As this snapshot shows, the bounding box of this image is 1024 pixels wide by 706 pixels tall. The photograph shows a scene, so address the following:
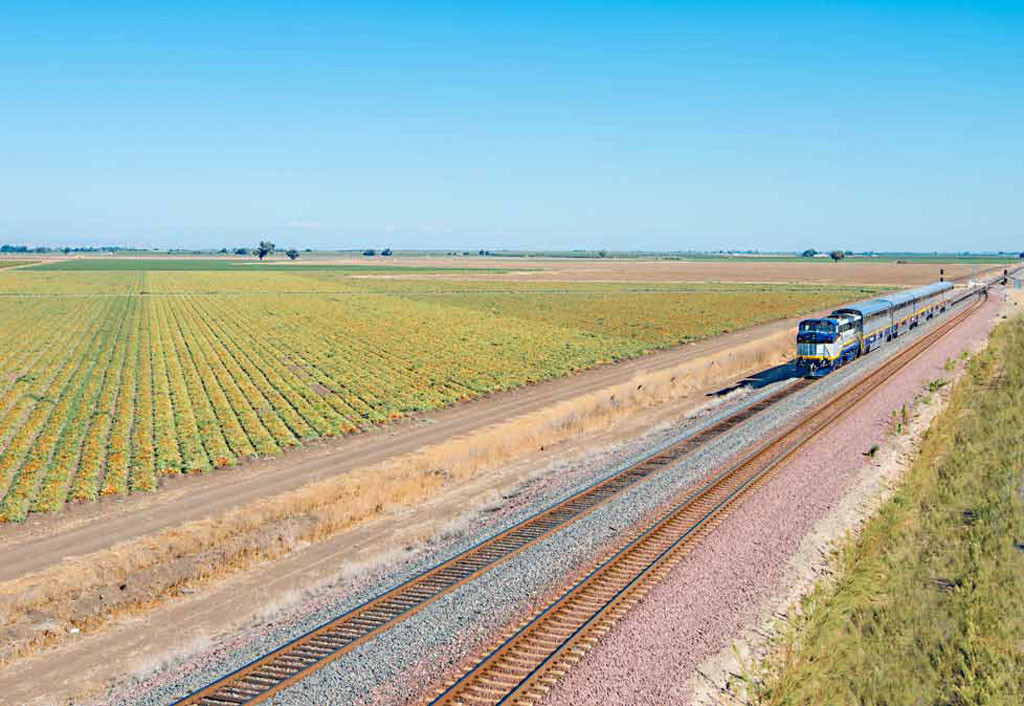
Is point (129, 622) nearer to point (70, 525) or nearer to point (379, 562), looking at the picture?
point (379, 562)

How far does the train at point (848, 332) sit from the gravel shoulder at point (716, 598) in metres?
16.0

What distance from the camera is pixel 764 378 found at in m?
44.3

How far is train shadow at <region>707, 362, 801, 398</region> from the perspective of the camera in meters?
41.2

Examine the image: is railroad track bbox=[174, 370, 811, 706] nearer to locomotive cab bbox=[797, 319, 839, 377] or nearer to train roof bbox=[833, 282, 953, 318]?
locomotive cab bbox=[797, 319, 839, 377]

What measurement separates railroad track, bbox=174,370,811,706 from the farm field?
1442cm

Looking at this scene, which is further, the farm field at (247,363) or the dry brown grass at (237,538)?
the farm field at (247,363)

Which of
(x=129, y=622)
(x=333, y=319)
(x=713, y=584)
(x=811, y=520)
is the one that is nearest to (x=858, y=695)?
(x=713, y=584)

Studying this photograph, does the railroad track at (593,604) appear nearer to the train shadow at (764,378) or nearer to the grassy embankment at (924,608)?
the grassy embankment at (924,608)

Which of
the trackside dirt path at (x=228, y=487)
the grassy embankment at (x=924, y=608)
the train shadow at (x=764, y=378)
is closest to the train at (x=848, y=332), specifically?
the train shadow at (x=764, y=378)

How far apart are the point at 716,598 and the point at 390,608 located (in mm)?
6940

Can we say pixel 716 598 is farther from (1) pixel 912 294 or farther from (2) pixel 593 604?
(1) pixel 912 294

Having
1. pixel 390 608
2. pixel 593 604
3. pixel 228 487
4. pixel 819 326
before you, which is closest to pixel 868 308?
pixel 819 326

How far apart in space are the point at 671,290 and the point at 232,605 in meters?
128

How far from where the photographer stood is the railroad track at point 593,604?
12078mm
